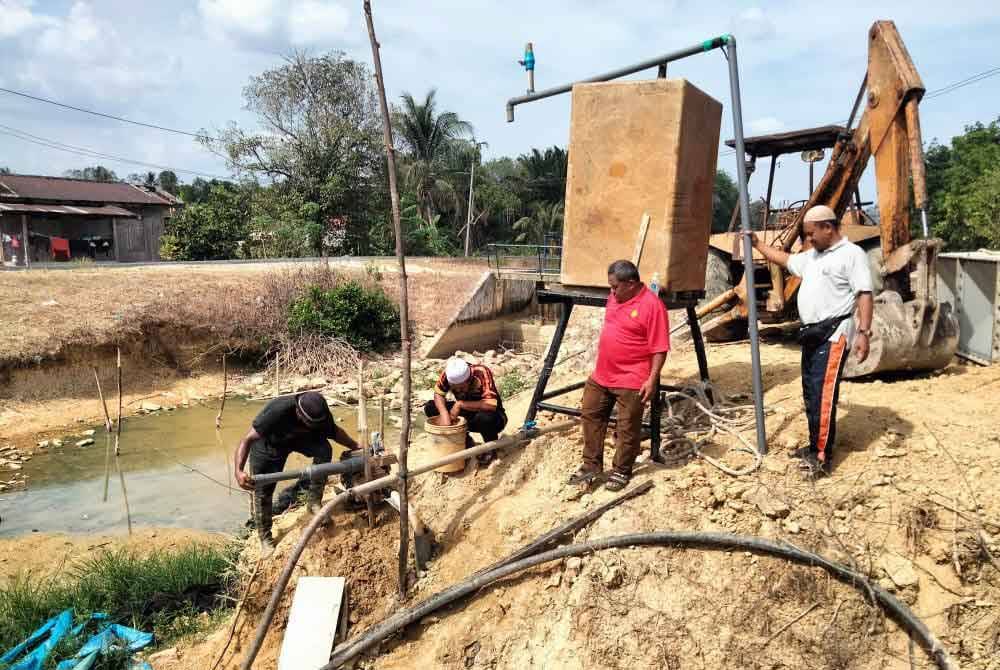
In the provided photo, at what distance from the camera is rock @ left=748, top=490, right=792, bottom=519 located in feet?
12.3

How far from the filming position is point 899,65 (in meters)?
5.70

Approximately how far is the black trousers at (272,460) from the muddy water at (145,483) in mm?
2507

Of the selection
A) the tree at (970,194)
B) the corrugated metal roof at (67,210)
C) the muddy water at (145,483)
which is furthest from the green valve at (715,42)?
the corrugated metal roof at (67,210)

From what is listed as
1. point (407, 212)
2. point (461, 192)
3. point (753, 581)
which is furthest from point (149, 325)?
point (461, 192)

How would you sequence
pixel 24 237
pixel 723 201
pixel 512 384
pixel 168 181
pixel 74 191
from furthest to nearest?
pixel 168 181 → pixel 723 201 → pixel 74 191 → pixel 24 237 → pixel 512 384

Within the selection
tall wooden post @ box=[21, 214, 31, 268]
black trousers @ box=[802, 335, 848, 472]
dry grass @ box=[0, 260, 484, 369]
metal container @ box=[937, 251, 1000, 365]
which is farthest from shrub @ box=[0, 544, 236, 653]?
tall wooden post @ box=[21, 214, 31, 268]

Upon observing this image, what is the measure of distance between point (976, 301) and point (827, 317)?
3.75m

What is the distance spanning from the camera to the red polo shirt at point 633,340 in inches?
162

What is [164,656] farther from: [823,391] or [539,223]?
[539,223]

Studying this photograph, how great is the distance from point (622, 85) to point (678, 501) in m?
2.89

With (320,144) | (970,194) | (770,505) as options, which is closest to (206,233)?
(320,144)

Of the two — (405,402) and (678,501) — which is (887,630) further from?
(405,402)

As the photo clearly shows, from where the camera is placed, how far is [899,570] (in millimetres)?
3527

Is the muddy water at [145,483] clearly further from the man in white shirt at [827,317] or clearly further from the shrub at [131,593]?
the man in white shirt at [827,317]
